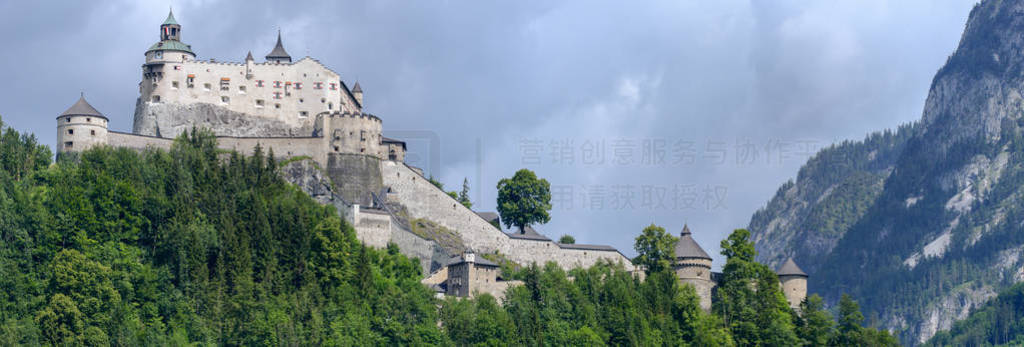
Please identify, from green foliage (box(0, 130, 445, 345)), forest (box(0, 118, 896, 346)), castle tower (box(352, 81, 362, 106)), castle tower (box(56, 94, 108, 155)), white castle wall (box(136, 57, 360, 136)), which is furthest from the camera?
castle tower (box(352, 81, 362, 106))

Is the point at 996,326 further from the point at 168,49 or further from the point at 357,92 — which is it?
the point at 168,49

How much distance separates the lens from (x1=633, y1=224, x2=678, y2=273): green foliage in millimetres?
92062

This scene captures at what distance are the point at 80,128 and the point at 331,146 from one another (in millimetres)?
15806

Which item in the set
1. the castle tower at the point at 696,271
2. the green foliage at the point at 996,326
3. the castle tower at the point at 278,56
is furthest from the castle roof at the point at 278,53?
the green foliage at the point at 996,326

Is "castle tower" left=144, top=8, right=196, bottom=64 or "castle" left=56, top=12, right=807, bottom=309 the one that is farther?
"castle tower" left=144, top=8, right=196, bottom=64

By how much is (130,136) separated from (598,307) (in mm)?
31153

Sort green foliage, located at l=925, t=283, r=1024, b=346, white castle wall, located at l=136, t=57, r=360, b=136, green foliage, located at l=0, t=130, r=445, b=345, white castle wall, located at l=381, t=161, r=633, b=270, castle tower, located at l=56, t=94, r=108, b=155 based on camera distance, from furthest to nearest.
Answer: green foliage, located at l=925, t=283, r=1024, b=346 → white castle wall, located at l=136, t=57, r=360, b=136 → white castle wall, located at l=381, t=161, r=633, b=270 → castle tower, located at l=56, t=94, r=108, b=155 → green foliage, located at l=0, t=130, r=445, b=345

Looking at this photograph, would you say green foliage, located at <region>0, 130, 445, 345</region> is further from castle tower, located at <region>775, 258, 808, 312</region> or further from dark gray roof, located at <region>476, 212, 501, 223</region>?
castle tower, located at <region>775, 258, 808, 312</region>

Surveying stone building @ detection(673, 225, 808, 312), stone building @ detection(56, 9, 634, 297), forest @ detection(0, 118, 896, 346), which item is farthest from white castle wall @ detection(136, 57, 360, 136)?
stone building @ detection(673, 225, 808, 312)

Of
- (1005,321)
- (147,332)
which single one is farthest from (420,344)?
(1005,321)

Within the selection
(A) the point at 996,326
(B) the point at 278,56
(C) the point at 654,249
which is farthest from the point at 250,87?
(A) the point at 996,326

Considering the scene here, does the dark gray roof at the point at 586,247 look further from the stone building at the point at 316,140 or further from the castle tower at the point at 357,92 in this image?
the castle tower at the point at 357,92

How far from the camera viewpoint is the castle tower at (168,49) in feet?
328

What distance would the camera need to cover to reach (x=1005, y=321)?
188m
